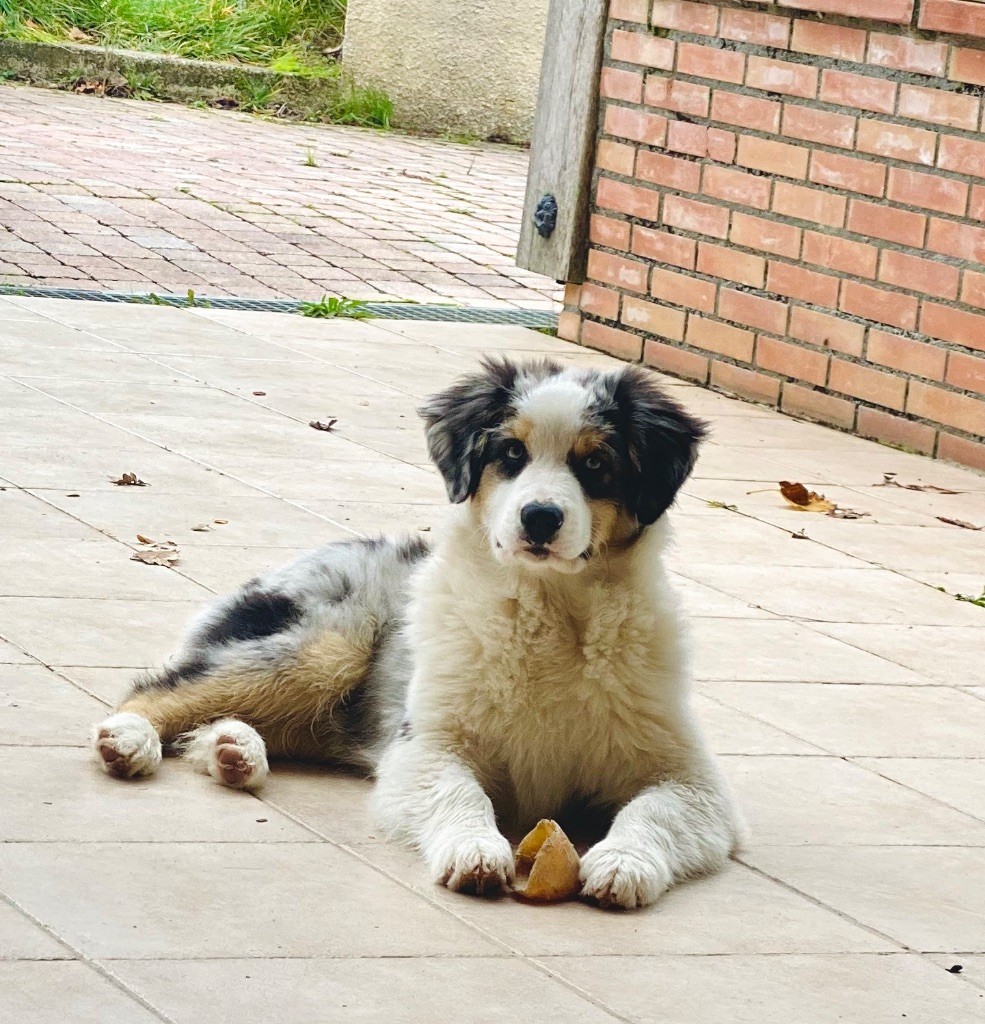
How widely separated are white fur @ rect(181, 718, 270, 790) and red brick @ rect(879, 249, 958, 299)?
492 cm

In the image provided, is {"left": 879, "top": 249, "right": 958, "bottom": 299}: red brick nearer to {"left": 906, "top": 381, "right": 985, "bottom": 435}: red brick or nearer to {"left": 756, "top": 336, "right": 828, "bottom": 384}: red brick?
{"left": 906, "top": 381, "right": 985, "bottom": 435}: red brick

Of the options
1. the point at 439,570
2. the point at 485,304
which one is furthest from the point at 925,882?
the point at 485,304

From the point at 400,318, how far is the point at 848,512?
3664mm

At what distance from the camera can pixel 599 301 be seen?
9.95 meters

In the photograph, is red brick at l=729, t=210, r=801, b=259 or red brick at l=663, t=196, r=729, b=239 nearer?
red brick at l=729, t=210, r=801, b=259

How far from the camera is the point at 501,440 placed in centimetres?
393

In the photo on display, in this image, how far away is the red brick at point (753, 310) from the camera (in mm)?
8906

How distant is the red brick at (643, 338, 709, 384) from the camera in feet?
30.8

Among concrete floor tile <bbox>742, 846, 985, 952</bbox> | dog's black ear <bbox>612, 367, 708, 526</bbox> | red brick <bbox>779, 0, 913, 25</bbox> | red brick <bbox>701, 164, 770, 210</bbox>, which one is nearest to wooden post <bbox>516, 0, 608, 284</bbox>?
red brick <bbox>701, 164, 770, 210</bbox>

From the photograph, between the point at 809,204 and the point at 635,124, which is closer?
the point at 809,204

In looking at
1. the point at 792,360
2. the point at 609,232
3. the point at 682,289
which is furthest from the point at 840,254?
the point at 609,232

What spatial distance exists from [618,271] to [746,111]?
4.00 feet

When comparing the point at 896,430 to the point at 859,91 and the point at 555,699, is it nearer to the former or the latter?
the point at 859,91

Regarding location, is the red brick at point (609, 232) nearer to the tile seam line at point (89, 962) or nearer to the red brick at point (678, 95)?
the red brick at point (678, 95)
